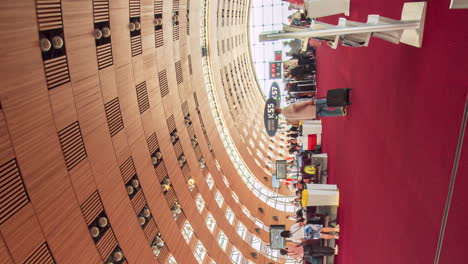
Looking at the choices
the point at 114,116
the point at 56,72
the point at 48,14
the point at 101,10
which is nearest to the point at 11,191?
the point at 56,72

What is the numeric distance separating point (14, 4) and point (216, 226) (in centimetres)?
1601

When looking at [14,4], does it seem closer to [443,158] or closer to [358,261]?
[443,158]

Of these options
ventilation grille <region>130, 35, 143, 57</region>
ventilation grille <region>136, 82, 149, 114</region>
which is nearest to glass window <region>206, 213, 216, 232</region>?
ventilation grille <region>136, 82, 149, 114</region>

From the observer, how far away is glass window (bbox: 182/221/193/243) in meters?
15.8

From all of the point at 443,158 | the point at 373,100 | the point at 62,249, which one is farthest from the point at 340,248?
the point at 62,249

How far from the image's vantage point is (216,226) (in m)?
20.0

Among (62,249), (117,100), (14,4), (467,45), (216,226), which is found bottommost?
(216,226)

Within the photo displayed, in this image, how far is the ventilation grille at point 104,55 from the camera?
10180mm

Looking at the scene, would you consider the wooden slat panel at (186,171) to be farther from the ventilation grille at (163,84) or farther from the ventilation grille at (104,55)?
the ventilation grille at (104,55)

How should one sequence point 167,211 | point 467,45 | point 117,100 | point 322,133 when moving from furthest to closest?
1. point 322,133
2. point 167,211
3. point 117,100
4. point 467,45

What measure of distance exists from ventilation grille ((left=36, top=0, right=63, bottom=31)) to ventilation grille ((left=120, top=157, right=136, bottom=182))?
16.5ft

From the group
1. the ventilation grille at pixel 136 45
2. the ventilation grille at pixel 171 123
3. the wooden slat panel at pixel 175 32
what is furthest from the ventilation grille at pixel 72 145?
the wooden slat panel at pixel 175 32

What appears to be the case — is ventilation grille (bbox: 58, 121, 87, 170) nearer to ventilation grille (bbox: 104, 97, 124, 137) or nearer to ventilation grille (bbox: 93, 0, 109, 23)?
ventilation grille (bbox: 104, 97, 124, 137)

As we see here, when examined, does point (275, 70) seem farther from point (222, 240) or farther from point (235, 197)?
point (222, 240)
